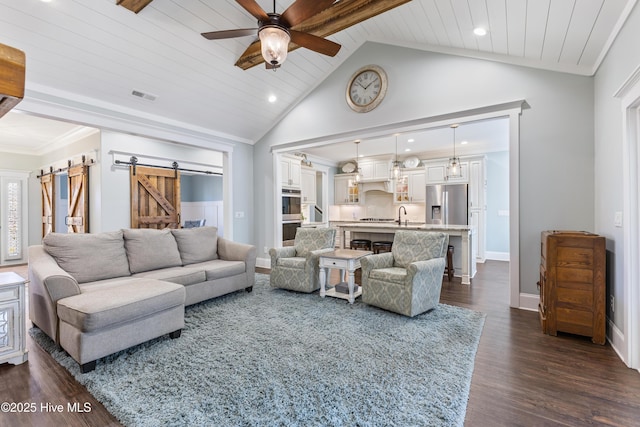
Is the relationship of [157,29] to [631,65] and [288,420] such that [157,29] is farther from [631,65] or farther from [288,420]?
[631,65]

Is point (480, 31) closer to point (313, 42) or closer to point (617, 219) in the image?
point (313, 42)

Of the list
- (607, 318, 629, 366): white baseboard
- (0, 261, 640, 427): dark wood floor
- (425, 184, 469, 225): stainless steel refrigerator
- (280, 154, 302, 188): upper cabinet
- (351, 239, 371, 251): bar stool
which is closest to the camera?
(0, 261, 640, 427): dark wood floor

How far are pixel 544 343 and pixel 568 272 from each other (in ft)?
2.22

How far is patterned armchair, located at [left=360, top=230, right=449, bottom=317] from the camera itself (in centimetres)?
314

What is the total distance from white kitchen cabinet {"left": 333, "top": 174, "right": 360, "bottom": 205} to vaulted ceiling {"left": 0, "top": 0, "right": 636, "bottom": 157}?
4.31m

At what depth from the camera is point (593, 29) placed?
260cm

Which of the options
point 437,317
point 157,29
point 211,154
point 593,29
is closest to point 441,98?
point 593,29

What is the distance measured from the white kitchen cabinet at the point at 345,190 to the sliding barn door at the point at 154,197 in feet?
14.7

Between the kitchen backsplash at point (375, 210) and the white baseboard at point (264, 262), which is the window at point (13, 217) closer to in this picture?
the white baseboard at point (264, 262)

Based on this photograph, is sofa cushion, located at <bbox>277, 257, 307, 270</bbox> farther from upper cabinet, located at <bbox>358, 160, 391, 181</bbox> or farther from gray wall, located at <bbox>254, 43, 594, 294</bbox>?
upper cabinet, located at <bbox>358, 160, 391, 181</bbox>

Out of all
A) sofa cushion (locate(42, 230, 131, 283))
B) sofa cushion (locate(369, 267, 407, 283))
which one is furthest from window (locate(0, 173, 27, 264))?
sofa cushion (locate(369, 267, 407, 283))

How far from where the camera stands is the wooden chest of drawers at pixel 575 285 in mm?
2637

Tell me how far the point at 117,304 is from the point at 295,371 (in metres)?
1.45

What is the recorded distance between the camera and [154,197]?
19.0ft
